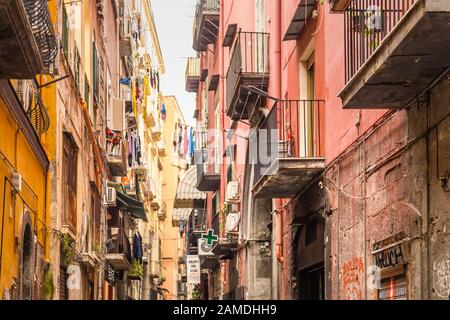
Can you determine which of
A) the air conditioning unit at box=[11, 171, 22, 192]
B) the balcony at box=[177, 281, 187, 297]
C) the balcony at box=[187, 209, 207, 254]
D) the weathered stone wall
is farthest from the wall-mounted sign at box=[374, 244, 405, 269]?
the balcony at box=[177, 281, 187, 297]

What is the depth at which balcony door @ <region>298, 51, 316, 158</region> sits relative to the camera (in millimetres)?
16781

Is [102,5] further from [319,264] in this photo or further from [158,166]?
[158,166]

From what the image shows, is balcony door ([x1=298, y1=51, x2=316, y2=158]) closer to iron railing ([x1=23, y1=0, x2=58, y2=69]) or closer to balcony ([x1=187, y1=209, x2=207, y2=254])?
iron railing ([x1=23, y1=0, x2=58, y2=69])

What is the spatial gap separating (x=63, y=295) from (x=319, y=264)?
218 inches

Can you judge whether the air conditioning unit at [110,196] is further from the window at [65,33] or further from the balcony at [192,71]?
the balcony at [192,71]

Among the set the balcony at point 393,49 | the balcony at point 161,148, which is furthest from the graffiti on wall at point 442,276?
the balcony at point 161,148

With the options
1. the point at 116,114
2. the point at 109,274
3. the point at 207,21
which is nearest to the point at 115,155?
the point at 116,114

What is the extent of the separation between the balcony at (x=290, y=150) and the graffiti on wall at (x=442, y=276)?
223 inches

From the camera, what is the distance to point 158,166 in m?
66.9

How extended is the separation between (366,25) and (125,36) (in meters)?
25.0

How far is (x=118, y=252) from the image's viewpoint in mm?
30938

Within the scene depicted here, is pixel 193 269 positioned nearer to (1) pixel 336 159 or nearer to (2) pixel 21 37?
(1) pixel 336 159

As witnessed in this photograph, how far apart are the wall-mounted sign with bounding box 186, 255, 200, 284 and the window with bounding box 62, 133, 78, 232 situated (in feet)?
58.6

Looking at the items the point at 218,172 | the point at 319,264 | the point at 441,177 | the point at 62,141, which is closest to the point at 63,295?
the point at 62,141
